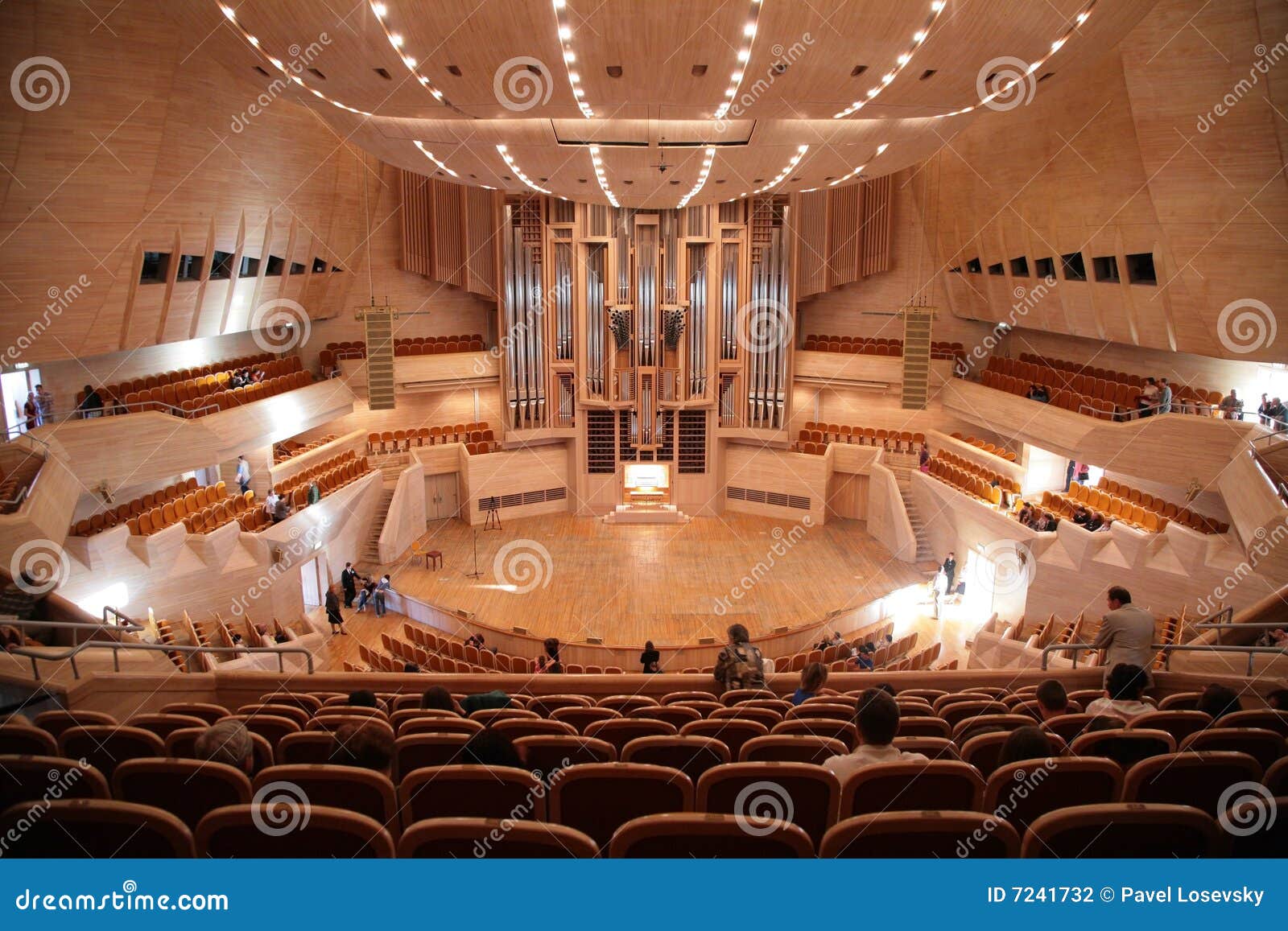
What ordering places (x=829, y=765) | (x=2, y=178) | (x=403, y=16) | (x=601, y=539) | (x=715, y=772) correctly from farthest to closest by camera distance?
(x=601, y=539) < (x=2, y=178) < (x=403, y=16) < (x=829, y=765) < (x=715, y=772)

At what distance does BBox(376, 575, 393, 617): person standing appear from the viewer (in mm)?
14695

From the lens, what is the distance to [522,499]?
19672mm

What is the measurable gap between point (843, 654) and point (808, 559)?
546 centimetres

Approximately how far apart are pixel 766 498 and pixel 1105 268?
339 inches

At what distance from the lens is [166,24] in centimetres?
1048

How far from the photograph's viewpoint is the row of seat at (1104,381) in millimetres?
13031

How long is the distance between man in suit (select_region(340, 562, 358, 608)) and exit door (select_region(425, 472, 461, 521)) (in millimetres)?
3944

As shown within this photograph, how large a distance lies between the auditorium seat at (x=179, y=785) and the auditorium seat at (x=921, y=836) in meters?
2.10

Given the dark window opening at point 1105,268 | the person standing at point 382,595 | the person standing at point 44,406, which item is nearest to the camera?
the person standing at point 44,406

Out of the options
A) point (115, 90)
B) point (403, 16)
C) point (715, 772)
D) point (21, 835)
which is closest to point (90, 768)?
point (21, 835)

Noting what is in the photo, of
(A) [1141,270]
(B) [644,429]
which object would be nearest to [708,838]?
(A) [1141,270]

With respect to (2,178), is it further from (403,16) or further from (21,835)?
(21,835)

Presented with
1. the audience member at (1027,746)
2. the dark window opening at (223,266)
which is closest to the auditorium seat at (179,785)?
the audience member at (1027,746)

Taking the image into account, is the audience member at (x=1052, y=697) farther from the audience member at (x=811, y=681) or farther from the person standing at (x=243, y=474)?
the person standing at (x=243, y=474)
